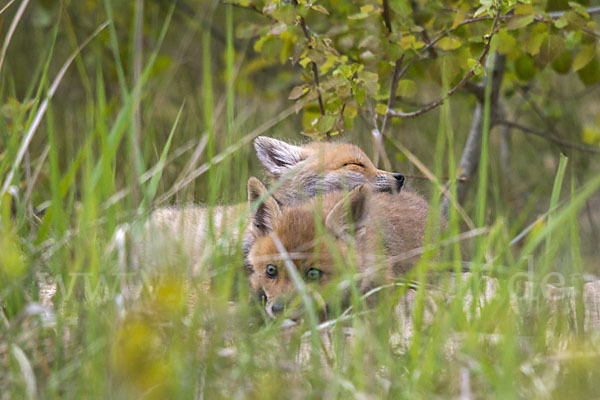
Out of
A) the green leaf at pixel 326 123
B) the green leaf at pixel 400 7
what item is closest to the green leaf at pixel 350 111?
the green leaf at pixel 326 123

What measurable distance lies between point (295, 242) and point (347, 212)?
28 centimetres

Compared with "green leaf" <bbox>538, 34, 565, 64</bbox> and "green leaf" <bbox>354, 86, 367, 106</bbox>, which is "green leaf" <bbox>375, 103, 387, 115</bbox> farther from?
"green leaf" <bbox>538, 34, 565, 64</bbox>

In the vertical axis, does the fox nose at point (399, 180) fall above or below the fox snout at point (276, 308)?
above

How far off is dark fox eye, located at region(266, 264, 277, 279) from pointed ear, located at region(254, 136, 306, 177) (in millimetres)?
1532

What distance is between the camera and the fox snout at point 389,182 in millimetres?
4473

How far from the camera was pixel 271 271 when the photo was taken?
11.1 feet

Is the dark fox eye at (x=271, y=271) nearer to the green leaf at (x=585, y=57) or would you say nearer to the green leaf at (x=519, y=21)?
the green leaf at (x=519, y=21)

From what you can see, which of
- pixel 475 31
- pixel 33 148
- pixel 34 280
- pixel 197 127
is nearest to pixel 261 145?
pixel 197 127

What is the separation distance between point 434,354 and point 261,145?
9.95 ft

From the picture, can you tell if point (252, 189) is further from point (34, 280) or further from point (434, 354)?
point (434, 354)

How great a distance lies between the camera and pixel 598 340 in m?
2.36

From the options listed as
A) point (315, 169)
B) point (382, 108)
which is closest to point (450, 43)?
point (382, 108)

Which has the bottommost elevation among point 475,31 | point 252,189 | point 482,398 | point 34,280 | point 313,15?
point 482,398

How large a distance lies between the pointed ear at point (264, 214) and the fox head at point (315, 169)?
2.19ft
